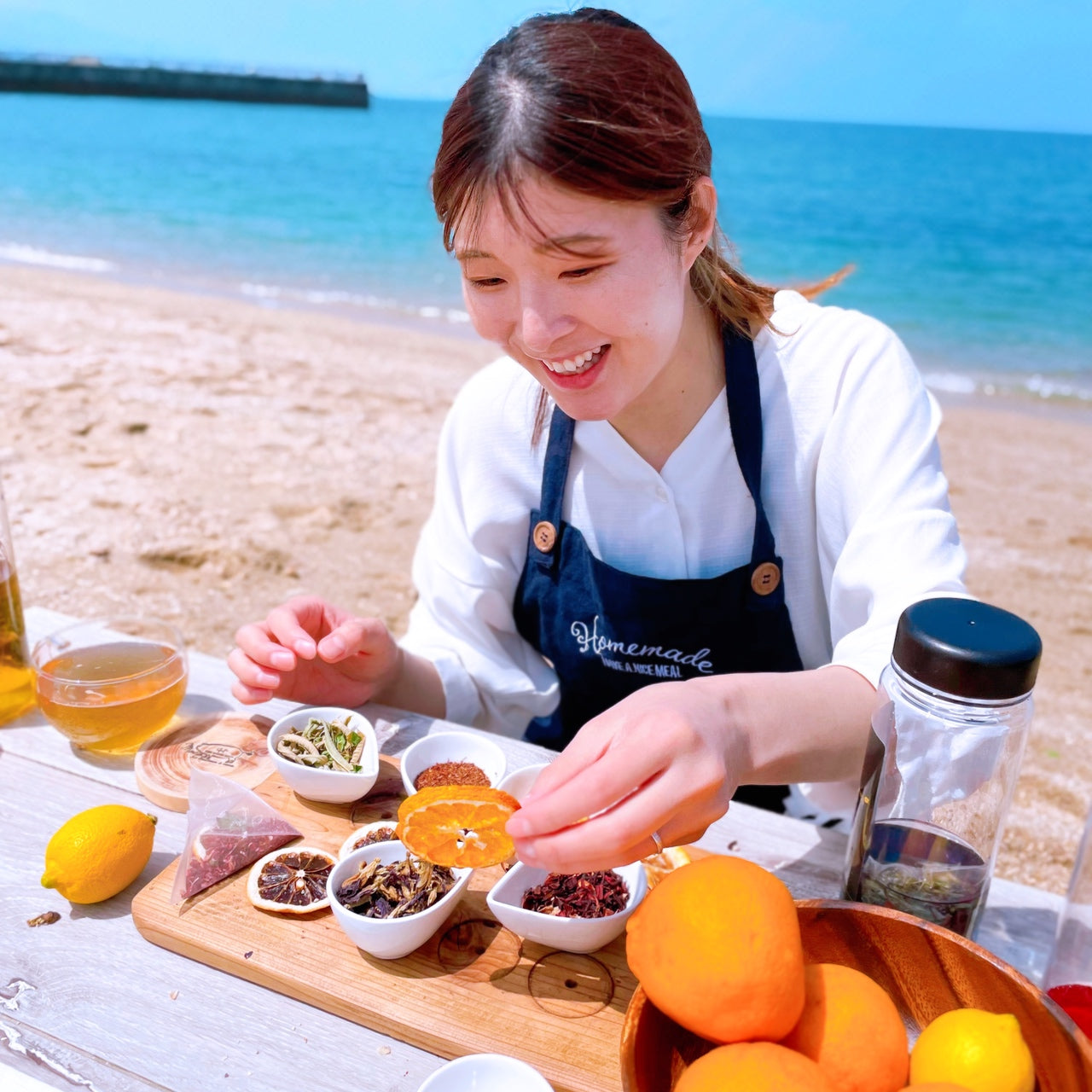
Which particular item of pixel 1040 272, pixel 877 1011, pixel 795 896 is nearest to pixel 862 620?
pixel 795 896

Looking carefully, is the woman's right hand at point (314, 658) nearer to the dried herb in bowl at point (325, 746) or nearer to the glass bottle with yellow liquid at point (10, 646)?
the dried herb in bowl at point (325, 746)

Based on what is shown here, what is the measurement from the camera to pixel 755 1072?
30.3 inches

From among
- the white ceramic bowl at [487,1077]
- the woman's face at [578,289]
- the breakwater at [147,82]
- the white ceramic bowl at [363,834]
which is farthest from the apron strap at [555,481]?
the breakwater at [147,82]

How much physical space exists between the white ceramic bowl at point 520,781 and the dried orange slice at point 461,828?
16 centimetres

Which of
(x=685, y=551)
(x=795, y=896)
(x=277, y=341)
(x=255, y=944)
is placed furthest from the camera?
(x=277, y=341)

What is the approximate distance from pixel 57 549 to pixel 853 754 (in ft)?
13.5

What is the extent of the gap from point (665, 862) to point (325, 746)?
0.53m

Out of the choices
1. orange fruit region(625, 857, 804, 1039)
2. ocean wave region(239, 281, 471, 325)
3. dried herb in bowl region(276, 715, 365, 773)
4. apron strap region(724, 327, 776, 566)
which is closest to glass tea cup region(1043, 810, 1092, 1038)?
orange fruit region(625, 857, 804, 1039)

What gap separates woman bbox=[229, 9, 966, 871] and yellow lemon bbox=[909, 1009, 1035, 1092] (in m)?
0.30

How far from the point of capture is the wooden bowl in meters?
0.83

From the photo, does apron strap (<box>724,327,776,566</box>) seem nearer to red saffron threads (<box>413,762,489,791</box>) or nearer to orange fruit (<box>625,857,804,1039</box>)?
red saffron threads (<box>413,762,489,791</box>)

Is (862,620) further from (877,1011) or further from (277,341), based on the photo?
(277,341)

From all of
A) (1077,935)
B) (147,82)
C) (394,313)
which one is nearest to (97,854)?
(1077,935)

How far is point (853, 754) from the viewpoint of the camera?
4.29 ft
